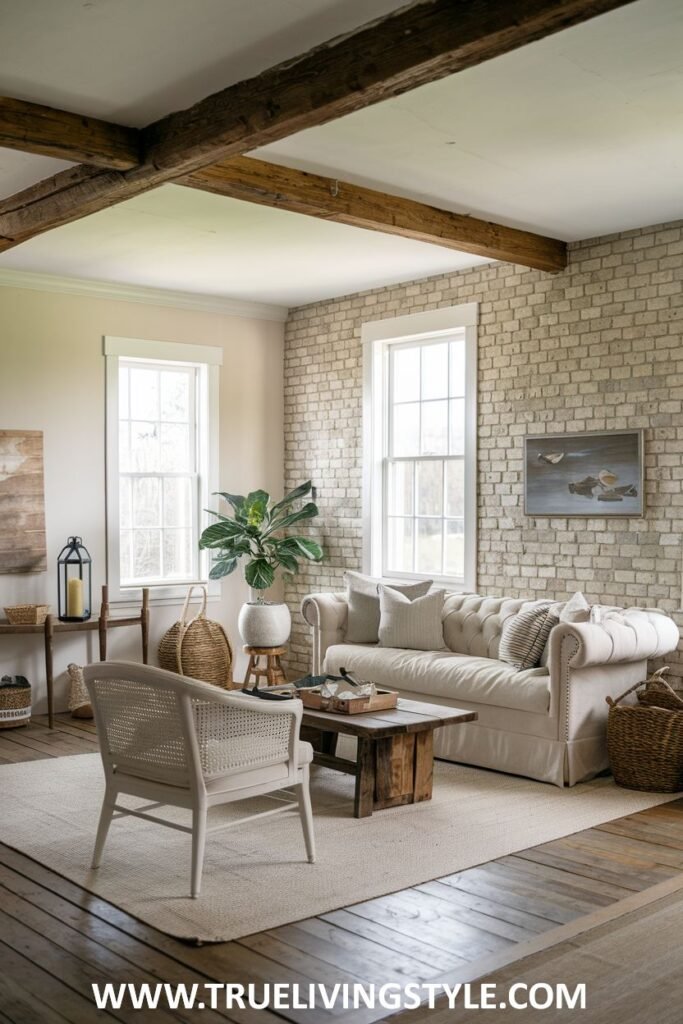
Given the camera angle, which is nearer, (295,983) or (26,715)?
(295,983)

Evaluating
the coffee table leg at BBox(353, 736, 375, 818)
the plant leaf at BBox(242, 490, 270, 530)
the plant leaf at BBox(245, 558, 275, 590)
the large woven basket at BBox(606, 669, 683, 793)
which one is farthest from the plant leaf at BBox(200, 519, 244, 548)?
the large woven basket at BBox(606, 669, 683, 793)

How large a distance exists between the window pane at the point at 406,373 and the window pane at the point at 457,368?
36 cm

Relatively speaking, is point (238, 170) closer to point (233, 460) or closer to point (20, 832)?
point (20, 832)

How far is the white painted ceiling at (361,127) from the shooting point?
140 inches

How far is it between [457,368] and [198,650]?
2749 mm

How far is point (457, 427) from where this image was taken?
7.45m

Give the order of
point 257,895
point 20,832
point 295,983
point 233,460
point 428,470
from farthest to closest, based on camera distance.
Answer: point 233,460
point 428,470
point 20,832
point 257,895
point 295,983

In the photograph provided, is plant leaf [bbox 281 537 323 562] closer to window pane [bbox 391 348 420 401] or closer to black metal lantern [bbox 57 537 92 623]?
window pane [bbox 391 348 420 401]

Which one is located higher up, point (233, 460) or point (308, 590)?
point (233, 460)

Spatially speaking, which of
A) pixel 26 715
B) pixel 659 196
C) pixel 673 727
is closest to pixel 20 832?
pixel 26 715

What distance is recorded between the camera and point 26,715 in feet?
22.7

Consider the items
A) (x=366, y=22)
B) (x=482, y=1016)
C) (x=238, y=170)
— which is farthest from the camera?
(x=238, y=170)

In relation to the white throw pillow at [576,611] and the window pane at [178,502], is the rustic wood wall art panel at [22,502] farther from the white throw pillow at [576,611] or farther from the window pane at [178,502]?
the white throw pillow at [576,611]

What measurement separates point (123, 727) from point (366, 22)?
2645mm
